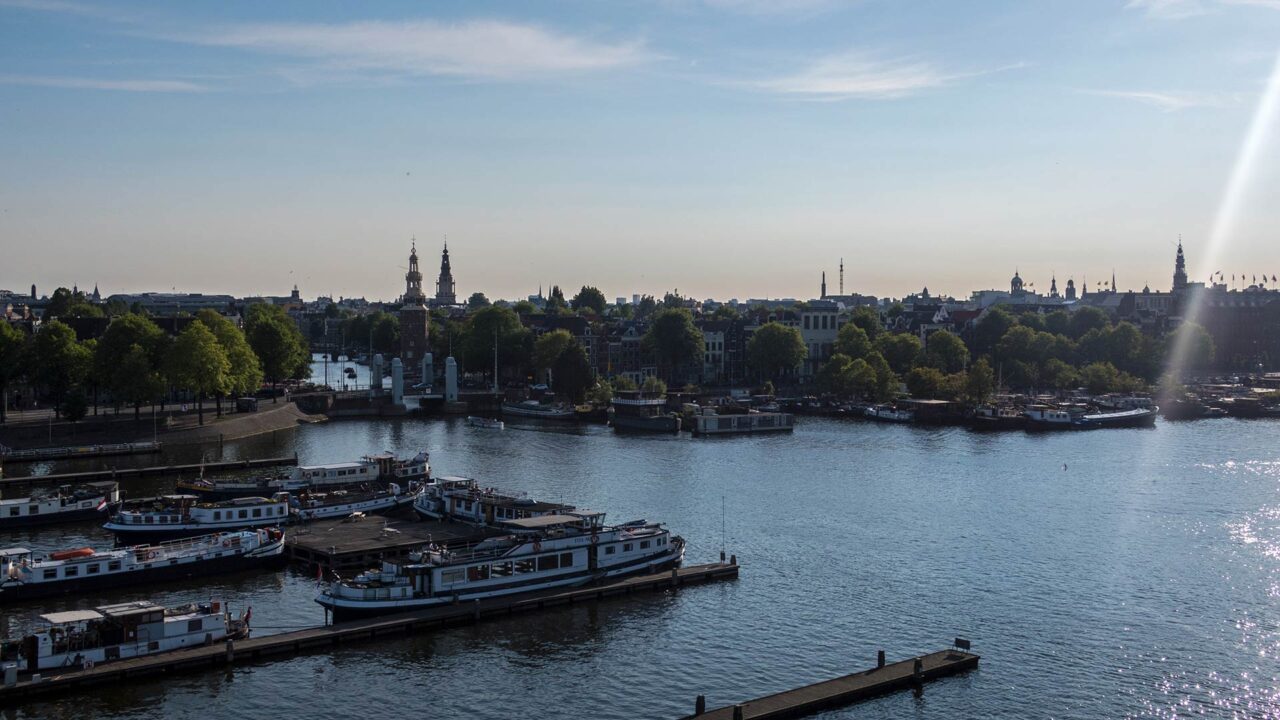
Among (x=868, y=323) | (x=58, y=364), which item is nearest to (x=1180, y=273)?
(x=868, y=323)

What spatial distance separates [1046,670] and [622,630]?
11945 mm

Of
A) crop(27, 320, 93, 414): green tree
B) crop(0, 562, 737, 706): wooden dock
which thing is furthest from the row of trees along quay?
crop(0, 562, 737, 706): wooden dock

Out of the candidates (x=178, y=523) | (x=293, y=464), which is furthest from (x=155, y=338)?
(x=178, y=523)

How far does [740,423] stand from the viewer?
90.8 m

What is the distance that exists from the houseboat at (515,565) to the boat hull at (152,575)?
4.08 metres

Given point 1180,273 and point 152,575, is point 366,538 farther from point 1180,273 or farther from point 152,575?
point 1180,273

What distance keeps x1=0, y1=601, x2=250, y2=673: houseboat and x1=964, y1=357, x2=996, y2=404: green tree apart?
256ft

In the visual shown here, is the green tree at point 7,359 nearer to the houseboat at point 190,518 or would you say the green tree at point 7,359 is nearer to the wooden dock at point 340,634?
the houseboat at point 190,518

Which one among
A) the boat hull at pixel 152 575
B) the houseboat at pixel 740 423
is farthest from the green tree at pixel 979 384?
the boat hull at pixel 152 575

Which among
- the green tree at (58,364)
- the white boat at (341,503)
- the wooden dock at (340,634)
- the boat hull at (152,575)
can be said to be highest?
the green tree at (58,364)

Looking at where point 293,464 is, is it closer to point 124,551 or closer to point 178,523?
point 178,523

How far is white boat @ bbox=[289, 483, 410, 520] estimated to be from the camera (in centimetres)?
5103

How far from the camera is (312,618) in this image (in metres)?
36.7

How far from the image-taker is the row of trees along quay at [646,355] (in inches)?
3046
